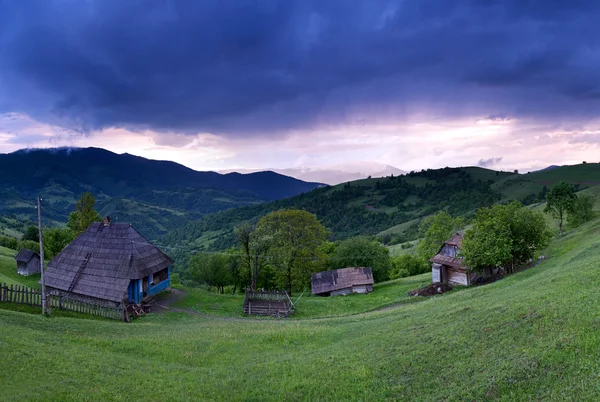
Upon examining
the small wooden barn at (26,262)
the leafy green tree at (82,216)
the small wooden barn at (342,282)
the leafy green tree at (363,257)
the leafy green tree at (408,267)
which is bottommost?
the leafy green tree at (408,267)

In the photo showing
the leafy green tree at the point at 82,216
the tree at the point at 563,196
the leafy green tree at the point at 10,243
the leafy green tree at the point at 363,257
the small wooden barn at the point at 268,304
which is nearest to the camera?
the small wooden barn at the point at 268,304

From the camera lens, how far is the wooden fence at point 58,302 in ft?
80.9

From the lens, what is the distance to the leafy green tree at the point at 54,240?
5203cm

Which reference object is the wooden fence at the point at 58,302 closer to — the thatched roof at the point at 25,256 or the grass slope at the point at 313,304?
the grass slope at the point at 313,304

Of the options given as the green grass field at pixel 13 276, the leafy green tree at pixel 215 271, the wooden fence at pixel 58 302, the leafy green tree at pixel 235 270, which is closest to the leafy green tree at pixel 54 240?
the green grass field at pixel 13 276

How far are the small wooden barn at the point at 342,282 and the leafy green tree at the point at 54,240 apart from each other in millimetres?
36310

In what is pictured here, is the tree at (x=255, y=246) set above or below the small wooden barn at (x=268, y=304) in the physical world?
above

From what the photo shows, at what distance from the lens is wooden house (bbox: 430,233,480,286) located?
1554 inches

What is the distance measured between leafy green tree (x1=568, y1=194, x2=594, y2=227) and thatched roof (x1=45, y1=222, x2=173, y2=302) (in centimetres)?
5570

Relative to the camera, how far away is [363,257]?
186 feet

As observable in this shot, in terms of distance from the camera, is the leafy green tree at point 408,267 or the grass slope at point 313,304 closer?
the grass slope at point 313,304

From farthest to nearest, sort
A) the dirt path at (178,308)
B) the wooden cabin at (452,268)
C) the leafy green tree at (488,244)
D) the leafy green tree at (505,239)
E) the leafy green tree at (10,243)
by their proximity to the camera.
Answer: the leafy green tree at (10,243)
the wooden cabin at (452,268)
the leafy green tree at (505,239)
the leafy green tree at (488,244)
the dirt path at (178,308)

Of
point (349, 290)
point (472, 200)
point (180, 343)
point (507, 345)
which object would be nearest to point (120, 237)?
point (180, 343)

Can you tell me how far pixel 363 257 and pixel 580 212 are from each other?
3213 cm
